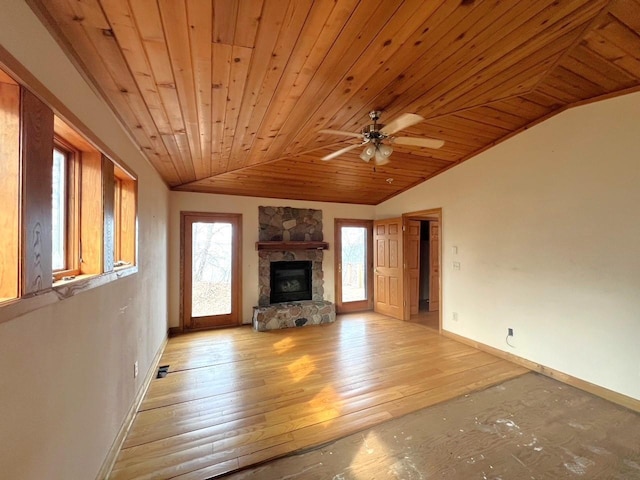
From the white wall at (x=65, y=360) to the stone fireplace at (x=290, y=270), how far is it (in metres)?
2.63

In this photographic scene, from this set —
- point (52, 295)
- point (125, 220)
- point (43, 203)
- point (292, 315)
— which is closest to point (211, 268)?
point (292, 315)

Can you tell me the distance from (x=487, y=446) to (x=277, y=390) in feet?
5.95

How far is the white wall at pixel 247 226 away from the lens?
4559 millimetres

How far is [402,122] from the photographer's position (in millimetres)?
2152

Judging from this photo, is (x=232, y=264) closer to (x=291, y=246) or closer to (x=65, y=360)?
(x=291, y=246)

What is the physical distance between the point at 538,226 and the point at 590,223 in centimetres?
49

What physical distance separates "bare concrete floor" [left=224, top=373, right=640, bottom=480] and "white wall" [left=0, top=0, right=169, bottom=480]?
3.02 ft

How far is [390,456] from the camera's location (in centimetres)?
191

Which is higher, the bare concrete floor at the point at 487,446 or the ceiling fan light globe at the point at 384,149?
the ceiling fan light globe at the point at 384,149

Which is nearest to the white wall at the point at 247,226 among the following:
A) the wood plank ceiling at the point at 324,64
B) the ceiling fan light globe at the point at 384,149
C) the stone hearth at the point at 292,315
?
the stone hearth at the point at 292,315

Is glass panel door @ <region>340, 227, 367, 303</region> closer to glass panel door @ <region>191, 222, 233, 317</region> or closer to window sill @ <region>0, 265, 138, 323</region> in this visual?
glass panel door @ <region>191, 222, 233, 317</region>

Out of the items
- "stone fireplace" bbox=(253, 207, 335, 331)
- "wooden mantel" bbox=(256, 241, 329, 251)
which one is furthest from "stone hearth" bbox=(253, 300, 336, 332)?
"wooden mantel" bbox=(256, 241, 329, 251)

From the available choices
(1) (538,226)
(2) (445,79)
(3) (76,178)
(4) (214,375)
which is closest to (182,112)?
Result: (3) (76,178)

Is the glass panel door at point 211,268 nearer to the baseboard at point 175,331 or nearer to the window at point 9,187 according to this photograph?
the baseboard at point 175,331
